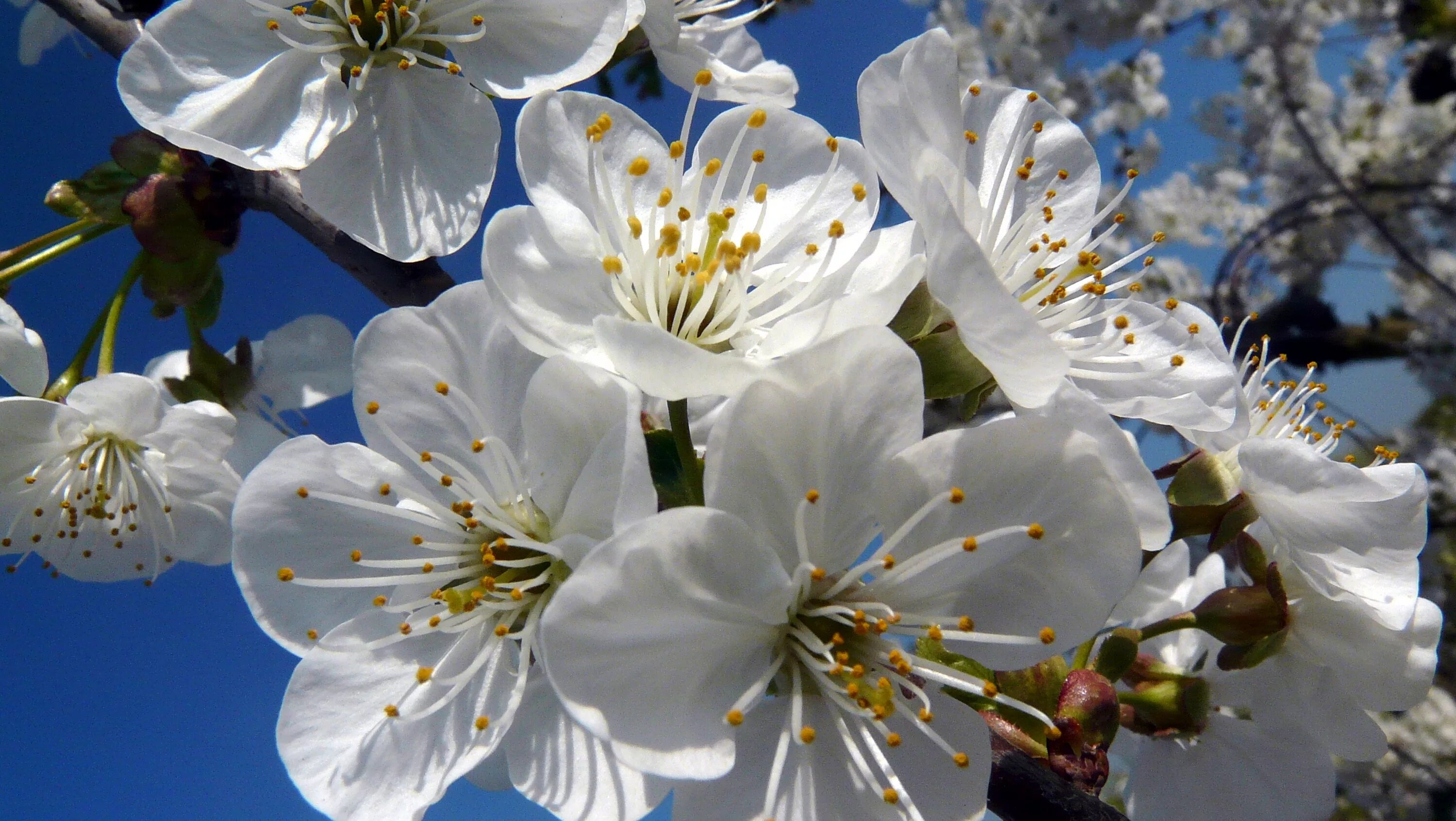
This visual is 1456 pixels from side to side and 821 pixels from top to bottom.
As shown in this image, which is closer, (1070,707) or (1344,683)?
(1070,707)

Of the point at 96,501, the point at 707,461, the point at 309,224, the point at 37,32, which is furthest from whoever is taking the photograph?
the point at 37,32

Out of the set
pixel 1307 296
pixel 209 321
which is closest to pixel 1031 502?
pixel 209 321

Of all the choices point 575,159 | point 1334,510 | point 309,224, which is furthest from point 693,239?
point 1334,510

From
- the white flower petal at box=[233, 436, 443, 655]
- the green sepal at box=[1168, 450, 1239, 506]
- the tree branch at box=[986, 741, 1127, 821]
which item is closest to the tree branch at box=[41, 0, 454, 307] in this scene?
the white flower petal at box=[233, 436, 443, 655]

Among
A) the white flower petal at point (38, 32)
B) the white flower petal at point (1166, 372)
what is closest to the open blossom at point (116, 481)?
the white flower petal at point (38, 32)

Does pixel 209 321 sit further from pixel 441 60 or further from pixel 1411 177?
pixel 1411 177

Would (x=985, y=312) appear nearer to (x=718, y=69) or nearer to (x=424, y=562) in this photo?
(x=424, y=562)
